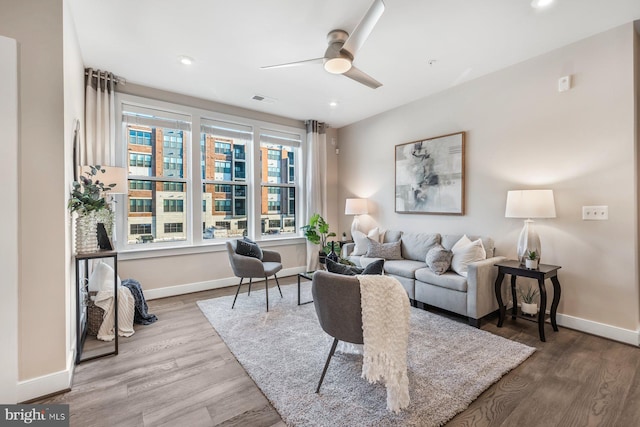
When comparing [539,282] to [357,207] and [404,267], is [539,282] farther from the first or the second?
[357,207]

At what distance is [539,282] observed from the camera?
2.60 m

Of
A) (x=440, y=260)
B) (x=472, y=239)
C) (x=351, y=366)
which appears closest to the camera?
(x=351, y=366)

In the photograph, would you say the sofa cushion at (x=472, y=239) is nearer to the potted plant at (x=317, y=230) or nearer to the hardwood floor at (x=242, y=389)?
the hardwood floor at (x=242, y=389)

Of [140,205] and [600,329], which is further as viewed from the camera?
[140,205]

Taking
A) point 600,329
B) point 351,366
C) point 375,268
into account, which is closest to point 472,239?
point 600,329

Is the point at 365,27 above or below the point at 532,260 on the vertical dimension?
above

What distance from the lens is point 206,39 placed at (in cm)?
267

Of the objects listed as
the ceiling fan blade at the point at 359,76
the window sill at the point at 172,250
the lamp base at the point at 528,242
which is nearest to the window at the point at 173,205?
the window sill at the point at 172,250

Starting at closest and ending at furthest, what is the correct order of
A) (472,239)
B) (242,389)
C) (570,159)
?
(242,389) < (570,159) < (472,239)

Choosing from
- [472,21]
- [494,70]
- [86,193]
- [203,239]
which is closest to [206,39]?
[86,193]

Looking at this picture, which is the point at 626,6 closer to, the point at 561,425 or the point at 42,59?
the point at 561,425

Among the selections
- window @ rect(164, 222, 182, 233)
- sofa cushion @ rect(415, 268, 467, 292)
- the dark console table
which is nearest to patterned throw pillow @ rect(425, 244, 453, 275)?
sofa cushion @ rect(415, 268, 467, 292)

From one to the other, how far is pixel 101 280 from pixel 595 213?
15.6 feet

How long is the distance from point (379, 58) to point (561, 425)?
3286mm
